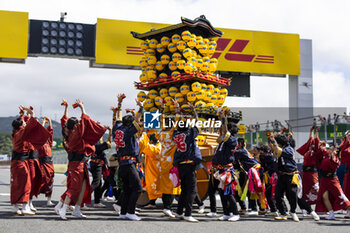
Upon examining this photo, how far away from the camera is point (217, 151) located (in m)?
7.30

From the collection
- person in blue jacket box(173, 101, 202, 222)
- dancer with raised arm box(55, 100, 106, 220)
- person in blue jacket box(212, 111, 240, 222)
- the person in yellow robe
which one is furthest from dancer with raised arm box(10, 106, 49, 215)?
person in blue jacket box(212, 111, 240, 222)

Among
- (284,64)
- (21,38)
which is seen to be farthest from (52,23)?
(284,64)

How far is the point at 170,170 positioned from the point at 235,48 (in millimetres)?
20519

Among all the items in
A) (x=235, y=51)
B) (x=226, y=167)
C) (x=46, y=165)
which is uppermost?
(x=235, y=51)

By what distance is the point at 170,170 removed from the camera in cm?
727

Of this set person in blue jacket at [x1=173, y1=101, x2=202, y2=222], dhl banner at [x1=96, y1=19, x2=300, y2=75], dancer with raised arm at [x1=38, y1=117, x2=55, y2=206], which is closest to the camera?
person in blue jacket at [x1=173, y1=101, x2=202, y2=222]

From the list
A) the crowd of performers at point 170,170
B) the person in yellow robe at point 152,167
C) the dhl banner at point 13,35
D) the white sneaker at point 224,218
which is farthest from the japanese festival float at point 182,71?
the dhl banner at point 13,35

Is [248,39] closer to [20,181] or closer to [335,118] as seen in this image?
[335,118]

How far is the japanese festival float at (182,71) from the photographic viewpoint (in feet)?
51.7

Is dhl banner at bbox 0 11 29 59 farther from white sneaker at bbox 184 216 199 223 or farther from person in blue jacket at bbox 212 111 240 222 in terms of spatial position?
white sneaker at bbox 184 216 199 223

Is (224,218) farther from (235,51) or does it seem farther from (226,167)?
(235,51)

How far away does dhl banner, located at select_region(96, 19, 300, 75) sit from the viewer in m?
24.9

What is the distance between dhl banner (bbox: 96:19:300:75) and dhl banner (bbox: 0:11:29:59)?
457 centimetres

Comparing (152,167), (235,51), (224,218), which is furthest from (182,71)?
(235,51)
